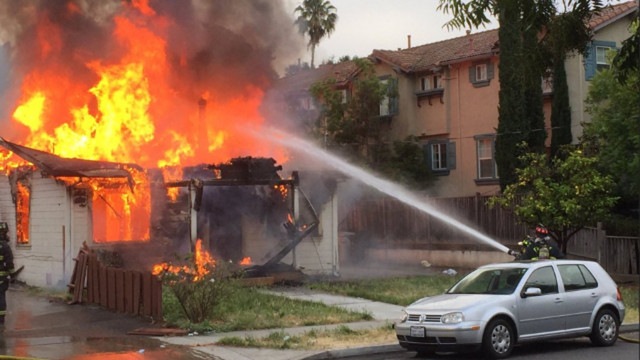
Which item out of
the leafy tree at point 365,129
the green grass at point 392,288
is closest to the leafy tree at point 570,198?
the green grass at point 392,288

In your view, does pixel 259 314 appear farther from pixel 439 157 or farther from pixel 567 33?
pixel 439 157

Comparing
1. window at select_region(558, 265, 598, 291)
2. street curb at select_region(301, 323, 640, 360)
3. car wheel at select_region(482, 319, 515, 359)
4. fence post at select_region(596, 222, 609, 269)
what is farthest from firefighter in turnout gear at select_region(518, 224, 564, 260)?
fence post at select_region(596, 222, 609, 269)

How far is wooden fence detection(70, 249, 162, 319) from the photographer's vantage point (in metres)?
13.9

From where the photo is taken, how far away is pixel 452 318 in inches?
416

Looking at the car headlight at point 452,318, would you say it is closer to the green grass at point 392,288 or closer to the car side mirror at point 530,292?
the car side mirror at point 530,292

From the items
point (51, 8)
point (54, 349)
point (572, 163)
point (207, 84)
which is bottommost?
point (54, 349)

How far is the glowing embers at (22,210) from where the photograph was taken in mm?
20250

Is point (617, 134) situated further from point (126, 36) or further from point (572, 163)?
point (126, 36)

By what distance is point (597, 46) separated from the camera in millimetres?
29578

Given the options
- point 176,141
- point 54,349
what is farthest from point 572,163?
point 54,349

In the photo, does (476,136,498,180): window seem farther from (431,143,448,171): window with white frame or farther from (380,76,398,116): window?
(380,76,398,116): window

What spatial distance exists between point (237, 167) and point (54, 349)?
8152 mm

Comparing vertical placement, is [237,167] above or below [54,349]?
above

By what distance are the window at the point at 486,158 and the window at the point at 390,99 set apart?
12.5 feet
